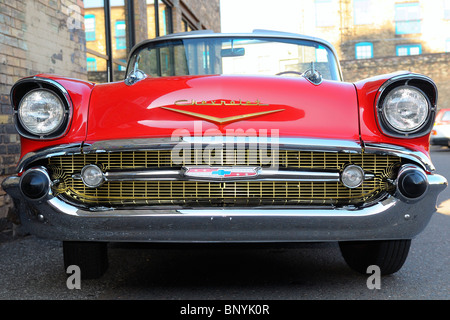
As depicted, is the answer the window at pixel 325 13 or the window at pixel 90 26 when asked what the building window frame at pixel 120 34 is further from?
the window at pixel 325 13

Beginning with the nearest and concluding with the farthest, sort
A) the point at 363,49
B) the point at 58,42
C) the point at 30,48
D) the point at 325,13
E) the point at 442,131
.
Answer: the point at 30,48 < the point at 58,42 < the point at 442,131 < the point at 325,13 < the point at 363,49

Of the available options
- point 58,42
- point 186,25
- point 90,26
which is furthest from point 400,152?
point 186,25

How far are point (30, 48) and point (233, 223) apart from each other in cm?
302

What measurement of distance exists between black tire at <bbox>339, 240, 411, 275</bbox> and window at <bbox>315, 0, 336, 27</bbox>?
2984cm

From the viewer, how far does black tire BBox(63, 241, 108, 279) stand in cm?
262

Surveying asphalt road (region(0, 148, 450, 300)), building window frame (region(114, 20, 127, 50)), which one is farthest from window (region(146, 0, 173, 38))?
asphalt road (region(0, 148, 450, 300))

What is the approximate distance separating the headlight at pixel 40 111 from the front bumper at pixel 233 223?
0.34m

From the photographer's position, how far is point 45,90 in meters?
2.42

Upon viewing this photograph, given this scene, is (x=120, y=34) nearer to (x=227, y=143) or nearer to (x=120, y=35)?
(x=120, y=35)

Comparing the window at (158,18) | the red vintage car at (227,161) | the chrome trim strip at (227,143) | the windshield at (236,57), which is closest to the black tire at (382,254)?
the red vintage car at (227,161)

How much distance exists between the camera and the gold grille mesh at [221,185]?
225cm

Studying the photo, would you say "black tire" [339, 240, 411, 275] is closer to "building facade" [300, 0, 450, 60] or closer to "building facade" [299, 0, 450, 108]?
"building facade" [299, 0, 450, 108]

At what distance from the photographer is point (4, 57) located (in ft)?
13.4

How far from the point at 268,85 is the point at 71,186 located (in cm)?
95
